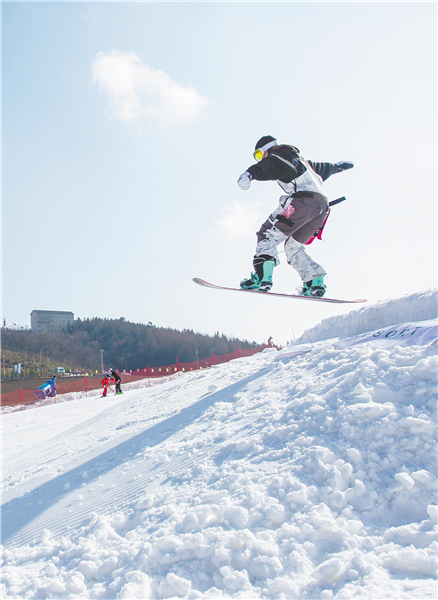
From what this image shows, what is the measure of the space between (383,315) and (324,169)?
2732 millimetres

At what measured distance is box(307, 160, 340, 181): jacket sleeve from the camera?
594cm

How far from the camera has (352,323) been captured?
23.2 feet

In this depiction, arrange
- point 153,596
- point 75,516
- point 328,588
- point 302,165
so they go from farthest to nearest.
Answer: point 302,165
point 75,516
point 153,596
point 328,588

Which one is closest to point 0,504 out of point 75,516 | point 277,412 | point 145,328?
point 75,516

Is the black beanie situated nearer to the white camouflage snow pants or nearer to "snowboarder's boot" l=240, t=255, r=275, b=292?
the white camouflage snow pants

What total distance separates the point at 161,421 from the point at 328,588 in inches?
133

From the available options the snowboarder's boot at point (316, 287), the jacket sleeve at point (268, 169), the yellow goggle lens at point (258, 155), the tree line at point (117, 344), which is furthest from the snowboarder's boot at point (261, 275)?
the tree line at point (117, 344)

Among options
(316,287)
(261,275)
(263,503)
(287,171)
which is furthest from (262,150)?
(263,503)

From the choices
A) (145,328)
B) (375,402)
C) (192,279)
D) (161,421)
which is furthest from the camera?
(145,328)

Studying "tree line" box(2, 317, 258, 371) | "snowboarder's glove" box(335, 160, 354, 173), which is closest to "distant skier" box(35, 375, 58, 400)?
"snowboarder's glove" box(335, 160, 354, 173)

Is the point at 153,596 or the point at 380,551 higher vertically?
the point at 380,551

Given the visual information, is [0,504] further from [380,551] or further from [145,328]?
[145,328]

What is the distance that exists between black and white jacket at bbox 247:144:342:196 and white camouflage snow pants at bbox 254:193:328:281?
167 millimetres

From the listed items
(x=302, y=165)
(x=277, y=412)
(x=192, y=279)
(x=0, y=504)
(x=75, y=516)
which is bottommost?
(x=0, y=504)
